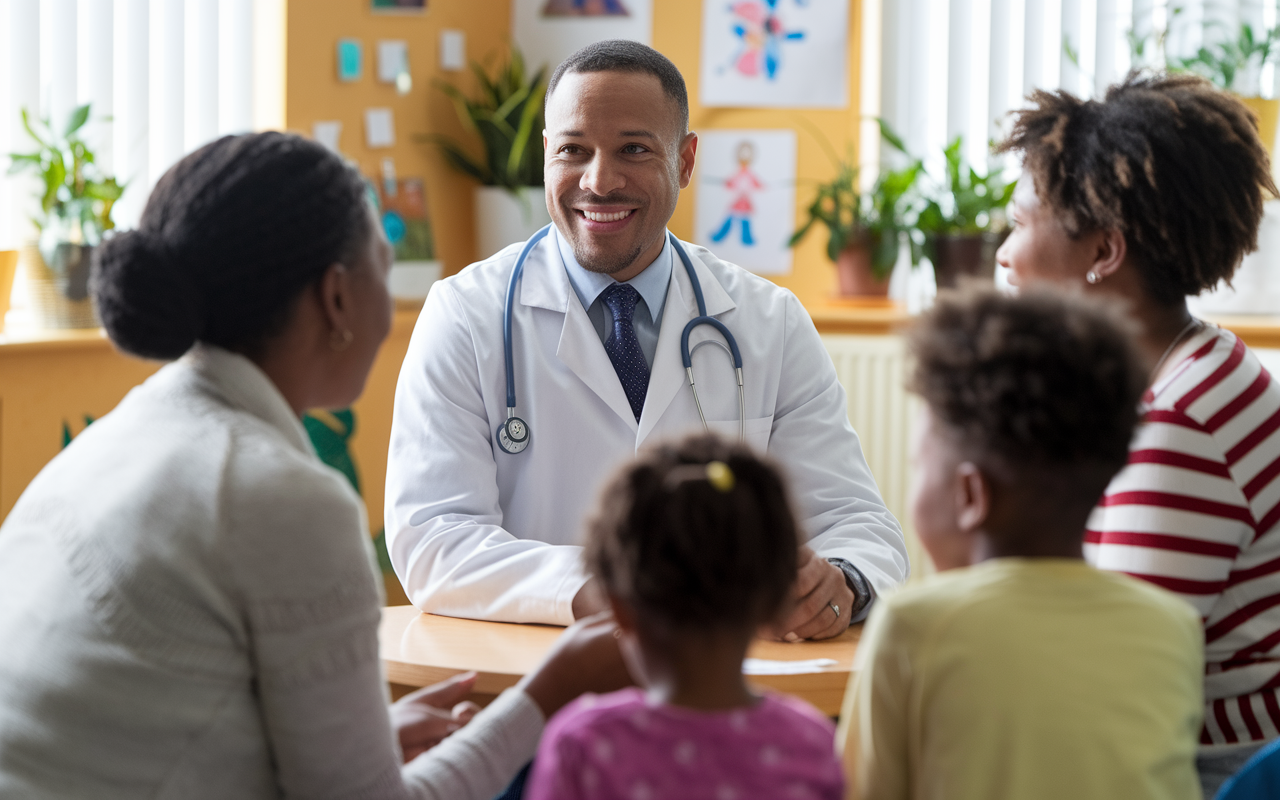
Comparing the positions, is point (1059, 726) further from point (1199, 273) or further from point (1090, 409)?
point (1199, 273)

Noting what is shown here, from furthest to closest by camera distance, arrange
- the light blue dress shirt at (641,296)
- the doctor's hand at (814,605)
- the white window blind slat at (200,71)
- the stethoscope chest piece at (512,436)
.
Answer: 1. the white window blind slat at (200,71)
2. the light blue dress shirt at (641,296)
3. the stethoscope chest piece at (512,436)
4. the doctor's hand at (814,605)

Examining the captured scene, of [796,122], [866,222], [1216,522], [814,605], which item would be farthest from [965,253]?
[1216,522]

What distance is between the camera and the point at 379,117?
329 cm

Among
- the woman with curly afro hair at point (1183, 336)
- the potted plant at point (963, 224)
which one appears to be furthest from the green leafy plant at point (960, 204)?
the woman with curly afro hair at point (1183, 336)

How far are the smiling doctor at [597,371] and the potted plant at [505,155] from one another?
1.49 meters

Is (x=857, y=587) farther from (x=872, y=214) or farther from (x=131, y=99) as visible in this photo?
(x=131, y=99)

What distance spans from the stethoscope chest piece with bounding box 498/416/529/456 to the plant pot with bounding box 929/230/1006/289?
71.8 inches

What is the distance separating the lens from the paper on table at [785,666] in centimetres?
127

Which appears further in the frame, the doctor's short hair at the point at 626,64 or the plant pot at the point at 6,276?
the plant pot at the point at 6,276

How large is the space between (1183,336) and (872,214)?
2.16m

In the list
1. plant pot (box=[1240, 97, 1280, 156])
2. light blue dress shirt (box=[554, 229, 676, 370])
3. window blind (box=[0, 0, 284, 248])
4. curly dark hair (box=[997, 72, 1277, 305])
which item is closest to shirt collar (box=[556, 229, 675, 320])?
light blue dress shirt (box=[554, 229, 676, 370])

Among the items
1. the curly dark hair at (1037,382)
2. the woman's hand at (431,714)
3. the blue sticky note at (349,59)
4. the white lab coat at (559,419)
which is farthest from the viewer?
the blue sticky note at (349,59)

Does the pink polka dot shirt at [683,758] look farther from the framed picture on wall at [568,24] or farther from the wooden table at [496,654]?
the framed picture on wall at [568,24]

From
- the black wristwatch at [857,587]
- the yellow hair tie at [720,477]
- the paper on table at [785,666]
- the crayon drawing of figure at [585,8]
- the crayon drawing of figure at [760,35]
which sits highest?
the crayon drawing of figure at [585,8]
